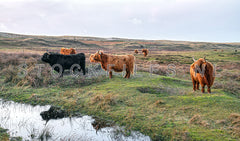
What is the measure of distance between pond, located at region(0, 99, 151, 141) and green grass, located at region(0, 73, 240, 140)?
20.5 inches

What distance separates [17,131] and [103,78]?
7154mm

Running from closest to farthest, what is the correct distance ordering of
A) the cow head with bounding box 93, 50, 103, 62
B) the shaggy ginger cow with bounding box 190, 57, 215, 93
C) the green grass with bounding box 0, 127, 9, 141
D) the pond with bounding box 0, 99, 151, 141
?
the green grass with bounding box 0, 127, 9, 141
the pond with bounding box 0, 99, 151, 141
the shaggy ginger cow with bounding box 190, 57, 215, 93
the cow head with bounding box 93, 50, 103, 62

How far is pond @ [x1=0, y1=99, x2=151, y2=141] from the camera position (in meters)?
5.55

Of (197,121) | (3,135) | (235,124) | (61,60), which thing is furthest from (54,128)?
(61,60)

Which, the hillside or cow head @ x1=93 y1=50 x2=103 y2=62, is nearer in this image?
cow head @ x1=93 y1=50 x2=103 y2=62

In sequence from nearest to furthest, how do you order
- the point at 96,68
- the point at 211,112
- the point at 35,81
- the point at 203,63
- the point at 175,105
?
the point at 211,112
the point at 175,105
the point at 203,63
the point at 35,81
the point at 96,68

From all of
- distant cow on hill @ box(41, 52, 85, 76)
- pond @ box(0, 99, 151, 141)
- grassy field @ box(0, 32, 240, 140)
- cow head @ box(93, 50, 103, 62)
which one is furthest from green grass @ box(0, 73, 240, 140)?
distant cow on hill @ box(41, 52, 85, 76)

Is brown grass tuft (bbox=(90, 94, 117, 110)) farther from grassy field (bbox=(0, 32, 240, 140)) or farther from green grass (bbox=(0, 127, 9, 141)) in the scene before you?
green grass (bbox=(0, 127, 9, 141))

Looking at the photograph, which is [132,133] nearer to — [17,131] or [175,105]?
[175,105]

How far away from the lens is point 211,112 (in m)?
6.86

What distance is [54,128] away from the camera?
619cm

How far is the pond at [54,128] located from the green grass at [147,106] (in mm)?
521

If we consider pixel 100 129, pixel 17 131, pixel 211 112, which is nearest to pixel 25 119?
pixel 17 131

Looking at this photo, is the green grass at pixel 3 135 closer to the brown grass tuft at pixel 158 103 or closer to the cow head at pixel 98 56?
the brown grass tuft at pixel 158 103
